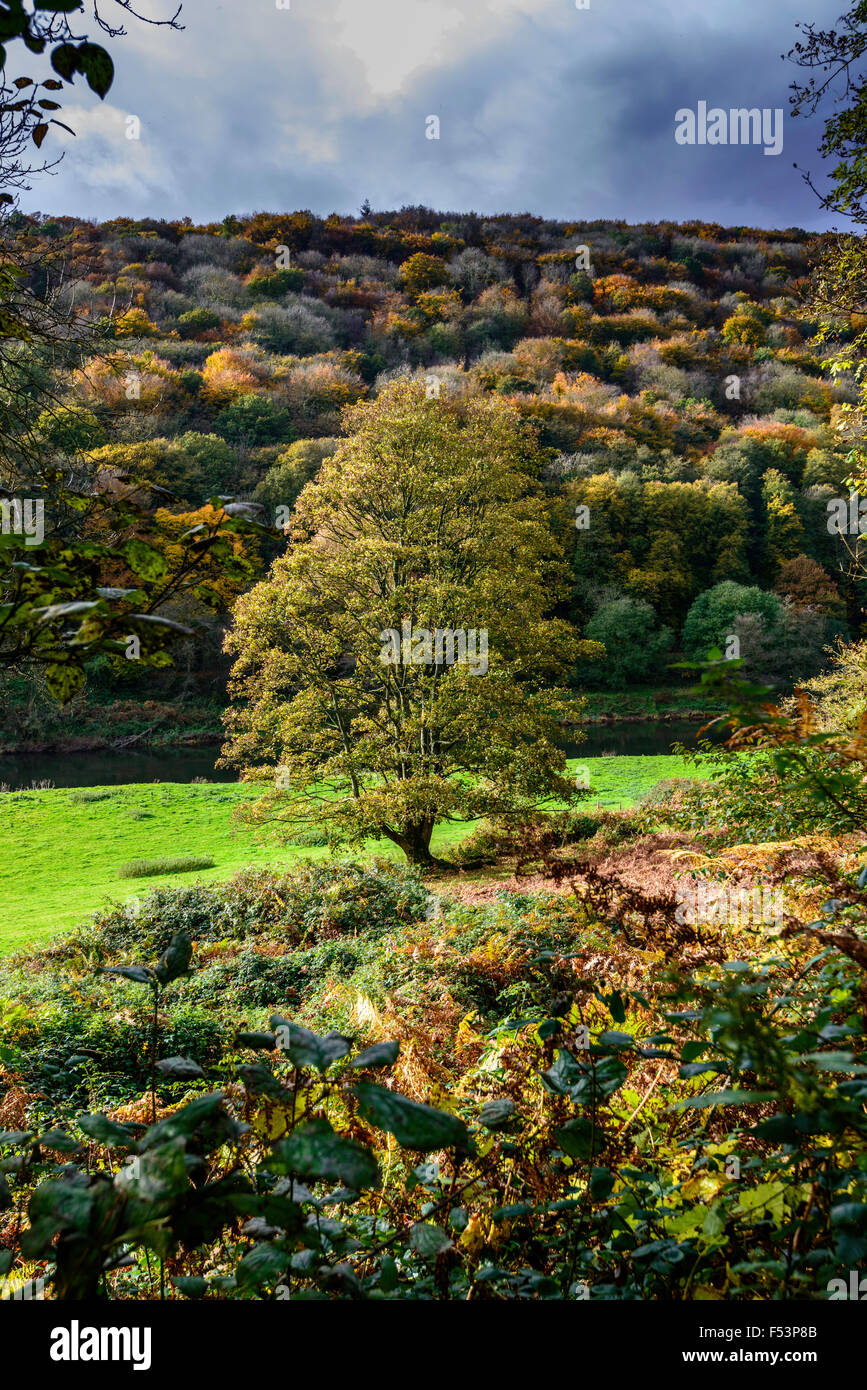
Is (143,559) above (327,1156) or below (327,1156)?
above

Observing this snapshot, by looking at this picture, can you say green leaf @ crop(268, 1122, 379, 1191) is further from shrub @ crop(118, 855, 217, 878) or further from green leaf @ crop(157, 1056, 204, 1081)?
shrub @ crop(118, 855, 217, 878)

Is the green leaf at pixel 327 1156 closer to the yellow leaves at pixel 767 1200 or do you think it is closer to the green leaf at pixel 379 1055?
the green leaf at pixel 379 1055

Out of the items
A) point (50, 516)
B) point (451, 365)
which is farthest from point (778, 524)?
point (50, 516)

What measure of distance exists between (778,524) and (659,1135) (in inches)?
2063

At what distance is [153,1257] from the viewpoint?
7.09ft

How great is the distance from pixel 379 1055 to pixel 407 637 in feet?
36.2

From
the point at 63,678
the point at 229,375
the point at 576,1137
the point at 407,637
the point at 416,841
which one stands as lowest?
the point at 416,841

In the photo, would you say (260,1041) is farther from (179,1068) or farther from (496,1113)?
(496,1113)

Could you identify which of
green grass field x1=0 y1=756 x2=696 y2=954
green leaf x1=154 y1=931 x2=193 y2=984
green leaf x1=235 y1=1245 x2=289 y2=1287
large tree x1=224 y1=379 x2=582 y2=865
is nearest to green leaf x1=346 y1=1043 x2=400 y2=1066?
green leaf x1=235 y1=1245 x2=289 y2=1287

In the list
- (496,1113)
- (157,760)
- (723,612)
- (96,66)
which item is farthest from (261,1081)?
(723,612)

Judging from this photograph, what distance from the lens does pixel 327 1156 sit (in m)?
0.79

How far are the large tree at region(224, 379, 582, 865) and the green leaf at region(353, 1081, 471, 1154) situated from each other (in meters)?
10.00

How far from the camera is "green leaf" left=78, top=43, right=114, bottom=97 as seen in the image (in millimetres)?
1199

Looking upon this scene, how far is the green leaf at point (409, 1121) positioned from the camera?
0.74m
